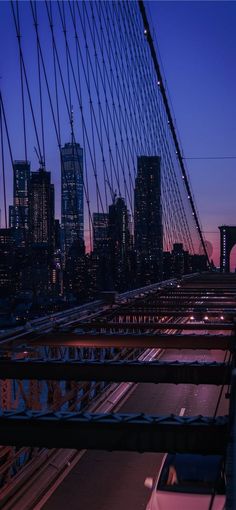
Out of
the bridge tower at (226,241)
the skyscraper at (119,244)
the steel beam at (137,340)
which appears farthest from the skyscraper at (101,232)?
the bridge tower at (226,241)

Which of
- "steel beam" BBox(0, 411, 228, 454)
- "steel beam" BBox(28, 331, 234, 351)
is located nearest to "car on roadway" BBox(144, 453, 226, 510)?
"steel beam" BBox(28, 331, 234, 351)

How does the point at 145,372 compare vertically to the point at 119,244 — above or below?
below

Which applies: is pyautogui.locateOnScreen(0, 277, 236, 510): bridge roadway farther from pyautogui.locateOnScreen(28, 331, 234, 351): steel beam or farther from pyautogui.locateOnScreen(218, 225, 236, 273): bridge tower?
pyautogui.locateOnScreen(218, 225, 236, 273): bridge tower

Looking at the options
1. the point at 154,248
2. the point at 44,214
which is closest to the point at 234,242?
the point at 154,248

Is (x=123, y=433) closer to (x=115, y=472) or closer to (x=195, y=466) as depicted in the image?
(x=195, y=466)

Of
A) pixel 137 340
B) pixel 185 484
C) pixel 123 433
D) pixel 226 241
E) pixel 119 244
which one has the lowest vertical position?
pixel 185 484

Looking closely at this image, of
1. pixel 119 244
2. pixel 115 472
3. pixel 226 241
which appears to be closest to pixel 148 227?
pixel 119 244

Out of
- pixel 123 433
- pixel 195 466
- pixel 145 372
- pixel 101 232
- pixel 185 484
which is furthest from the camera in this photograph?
pixel 101 232

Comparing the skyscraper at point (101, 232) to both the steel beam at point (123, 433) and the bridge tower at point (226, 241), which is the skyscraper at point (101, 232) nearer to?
the steel beam at point (123, 433)
